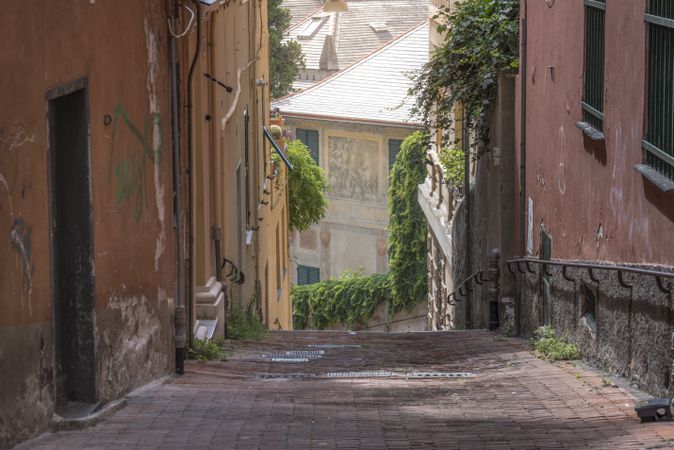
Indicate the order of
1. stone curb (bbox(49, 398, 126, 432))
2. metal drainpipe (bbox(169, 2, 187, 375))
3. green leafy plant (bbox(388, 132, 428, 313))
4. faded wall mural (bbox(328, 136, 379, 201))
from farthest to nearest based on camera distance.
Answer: faded wall mural (bbox(328, 136, 379, 201))
green leafy plant (bbox(388, 132, 428, 313))
metal drainpipe (bbox(169, 2, 187, 375))
stone curb (bbox(49, 398, 126, 432))

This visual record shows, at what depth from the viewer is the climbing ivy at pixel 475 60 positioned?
1489 centimetres

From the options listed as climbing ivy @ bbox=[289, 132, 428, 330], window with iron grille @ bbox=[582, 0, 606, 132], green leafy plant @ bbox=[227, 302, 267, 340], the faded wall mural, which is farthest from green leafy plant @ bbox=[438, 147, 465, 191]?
the faded wall mural

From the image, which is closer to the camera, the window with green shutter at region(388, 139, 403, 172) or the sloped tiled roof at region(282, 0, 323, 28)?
the window with green shutter at region(388, 139, 403, 172)

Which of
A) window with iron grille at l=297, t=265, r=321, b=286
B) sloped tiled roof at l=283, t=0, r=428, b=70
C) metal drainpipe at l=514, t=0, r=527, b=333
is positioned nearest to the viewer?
metal drainpipe at l=514, t=0, r=527, b=333

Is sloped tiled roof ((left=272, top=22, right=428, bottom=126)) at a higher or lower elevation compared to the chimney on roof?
lower

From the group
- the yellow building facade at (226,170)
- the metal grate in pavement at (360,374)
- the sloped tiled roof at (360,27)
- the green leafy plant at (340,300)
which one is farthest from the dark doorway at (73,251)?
the sloped tiled roof at (360,27)

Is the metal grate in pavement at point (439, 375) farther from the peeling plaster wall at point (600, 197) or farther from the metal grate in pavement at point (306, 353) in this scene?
the metal grate in pavement at point (306, 353)

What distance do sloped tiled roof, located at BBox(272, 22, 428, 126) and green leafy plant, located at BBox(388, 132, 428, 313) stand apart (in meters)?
4.13

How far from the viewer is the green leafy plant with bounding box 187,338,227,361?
10.5 metres

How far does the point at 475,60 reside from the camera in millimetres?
15094

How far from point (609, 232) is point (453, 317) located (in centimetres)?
1112

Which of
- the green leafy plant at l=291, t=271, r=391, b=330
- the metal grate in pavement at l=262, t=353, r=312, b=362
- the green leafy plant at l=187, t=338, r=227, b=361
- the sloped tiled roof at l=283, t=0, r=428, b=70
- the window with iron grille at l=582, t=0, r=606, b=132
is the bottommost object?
the green leafy plant at l=291, t=271, r=391, b=330

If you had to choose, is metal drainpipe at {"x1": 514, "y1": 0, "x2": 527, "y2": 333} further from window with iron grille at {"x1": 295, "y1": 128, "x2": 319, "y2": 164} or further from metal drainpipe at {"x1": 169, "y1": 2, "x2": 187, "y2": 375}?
window with iron grille at {"x1": 295, "y1": 128, "x2": 319, "y2": 164}

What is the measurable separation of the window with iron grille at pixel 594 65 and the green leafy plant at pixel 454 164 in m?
9.30
